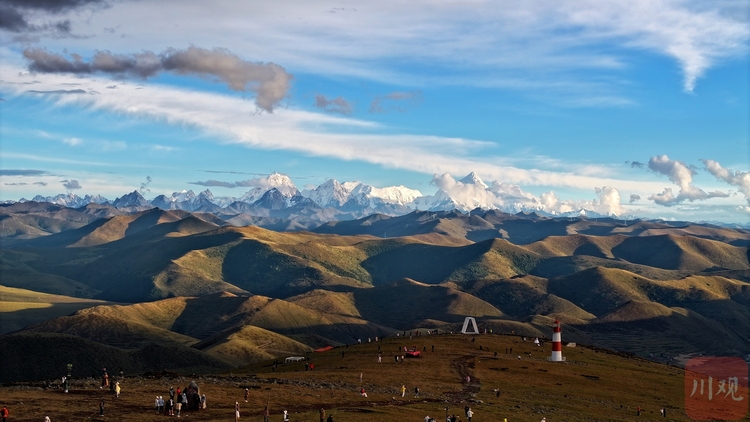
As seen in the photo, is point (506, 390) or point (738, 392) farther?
point (738, 392)

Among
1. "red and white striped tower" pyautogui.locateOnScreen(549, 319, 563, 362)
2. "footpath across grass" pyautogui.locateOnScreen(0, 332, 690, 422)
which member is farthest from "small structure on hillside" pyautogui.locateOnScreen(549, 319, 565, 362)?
"footpath across grass" pyautogui.locateOnScreen(0, 332, 690, 422)

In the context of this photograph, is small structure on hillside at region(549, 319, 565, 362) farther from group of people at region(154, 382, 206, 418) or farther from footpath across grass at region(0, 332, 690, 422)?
group of people at region(154, 382, 206, 418)

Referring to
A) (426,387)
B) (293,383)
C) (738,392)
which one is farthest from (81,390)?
(738,392)

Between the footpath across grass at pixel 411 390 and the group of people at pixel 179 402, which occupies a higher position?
the group of people at pixel 179 402

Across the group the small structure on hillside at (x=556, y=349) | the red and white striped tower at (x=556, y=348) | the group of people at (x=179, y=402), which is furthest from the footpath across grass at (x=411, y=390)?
the red and white striped tower at (x=556, y=348)

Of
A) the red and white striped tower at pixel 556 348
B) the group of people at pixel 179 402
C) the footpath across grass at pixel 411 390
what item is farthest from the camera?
the red and white striped tower at pixel 556 348

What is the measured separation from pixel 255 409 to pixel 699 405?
255 ft

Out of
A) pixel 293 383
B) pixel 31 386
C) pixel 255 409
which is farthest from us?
pixel 293 383

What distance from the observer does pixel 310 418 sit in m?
80.4

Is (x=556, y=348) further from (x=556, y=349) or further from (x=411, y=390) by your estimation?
(x=411, y=390)

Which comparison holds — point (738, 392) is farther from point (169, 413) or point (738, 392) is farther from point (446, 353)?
point (169, 413)

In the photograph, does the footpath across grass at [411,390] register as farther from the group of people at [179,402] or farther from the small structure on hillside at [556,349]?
the small structure on hillside at [556,349]

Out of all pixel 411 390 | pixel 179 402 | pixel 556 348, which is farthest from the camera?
pixel 556 348

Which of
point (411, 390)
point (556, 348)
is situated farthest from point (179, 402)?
point (556, 348)
